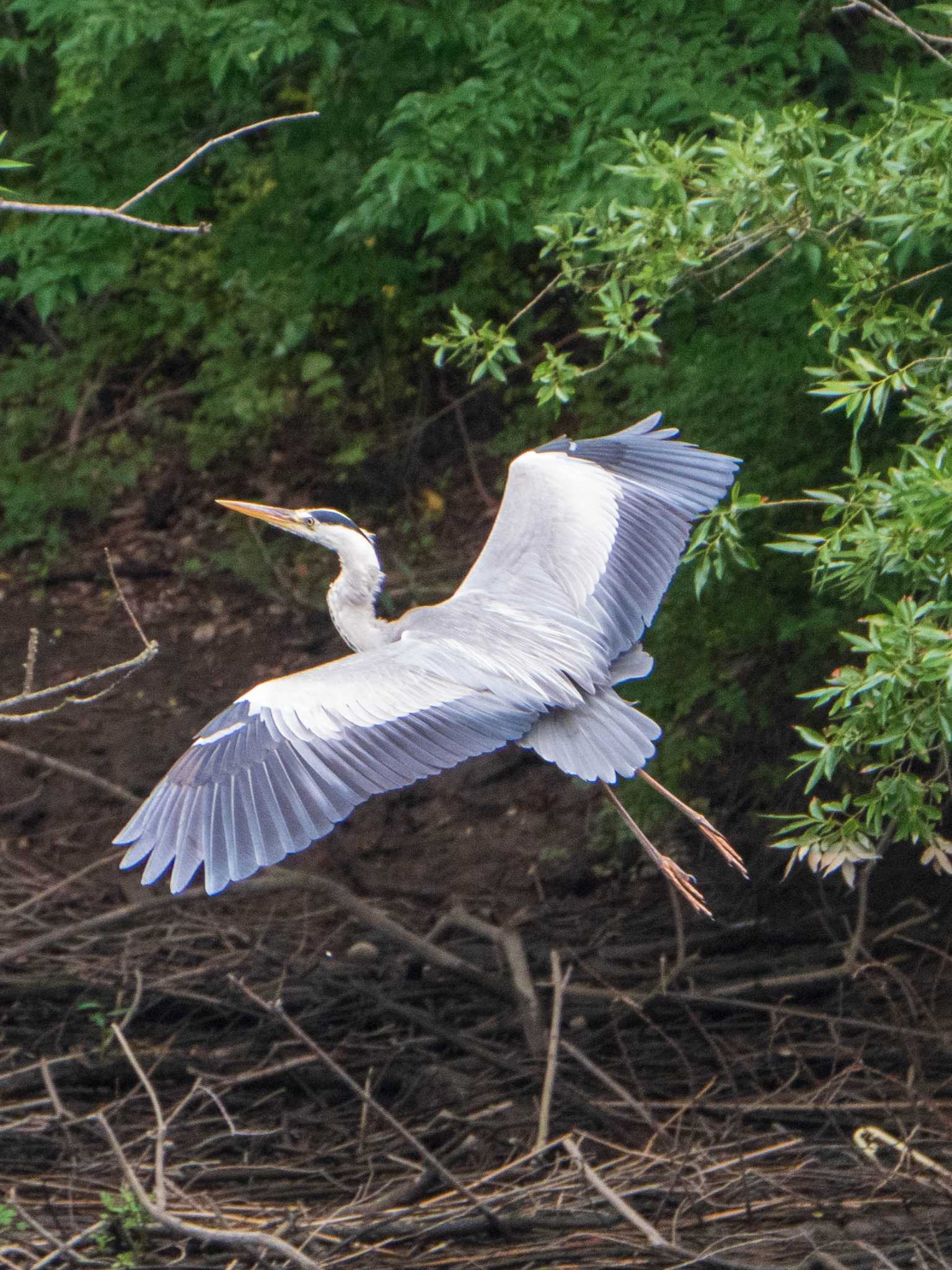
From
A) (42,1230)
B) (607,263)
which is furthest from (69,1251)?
(607,263)

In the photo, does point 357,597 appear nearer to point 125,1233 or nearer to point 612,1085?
point 612,1085

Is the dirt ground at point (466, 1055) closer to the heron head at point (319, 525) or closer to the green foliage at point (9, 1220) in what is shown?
the green foliage at point (9, 1220)

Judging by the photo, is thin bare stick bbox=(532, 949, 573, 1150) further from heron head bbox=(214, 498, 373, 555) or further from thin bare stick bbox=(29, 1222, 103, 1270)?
heron head bbox=(214, 498, 373, 555)

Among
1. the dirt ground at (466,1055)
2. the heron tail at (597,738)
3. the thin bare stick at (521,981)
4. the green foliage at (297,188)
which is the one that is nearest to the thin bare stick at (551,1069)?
the dirt ground at (466,1055)

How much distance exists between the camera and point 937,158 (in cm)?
409

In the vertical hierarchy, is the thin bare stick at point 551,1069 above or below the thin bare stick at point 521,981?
above

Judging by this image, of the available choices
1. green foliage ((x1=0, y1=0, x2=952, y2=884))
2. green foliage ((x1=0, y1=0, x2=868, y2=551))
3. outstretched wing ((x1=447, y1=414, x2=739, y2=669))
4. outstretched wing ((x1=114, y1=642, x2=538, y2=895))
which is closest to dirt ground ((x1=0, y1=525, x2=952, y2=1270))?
green foliage ((x1=0, y1=0, x2=952, y2=884))

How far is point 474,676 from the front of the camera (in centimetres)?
454

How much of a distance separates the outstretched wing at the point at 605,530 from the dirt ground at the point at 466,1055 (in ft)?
3.83

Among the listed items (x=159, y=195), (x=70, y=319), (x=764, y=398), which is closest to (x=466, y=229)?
(x=764, y=398)

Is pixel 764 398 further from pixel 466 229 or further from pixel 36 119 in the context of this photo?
pixel 36 119

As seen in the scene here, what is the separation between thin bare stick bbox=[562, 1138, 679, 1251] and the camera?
13.3 feet

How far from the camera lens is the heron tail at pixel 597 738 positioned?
4.42 m

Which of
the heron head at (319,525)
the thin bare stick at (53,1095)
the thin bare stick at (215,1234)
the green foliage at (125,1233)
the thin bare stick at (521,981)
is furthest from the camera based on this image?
the thin bare stick at (521,981)
